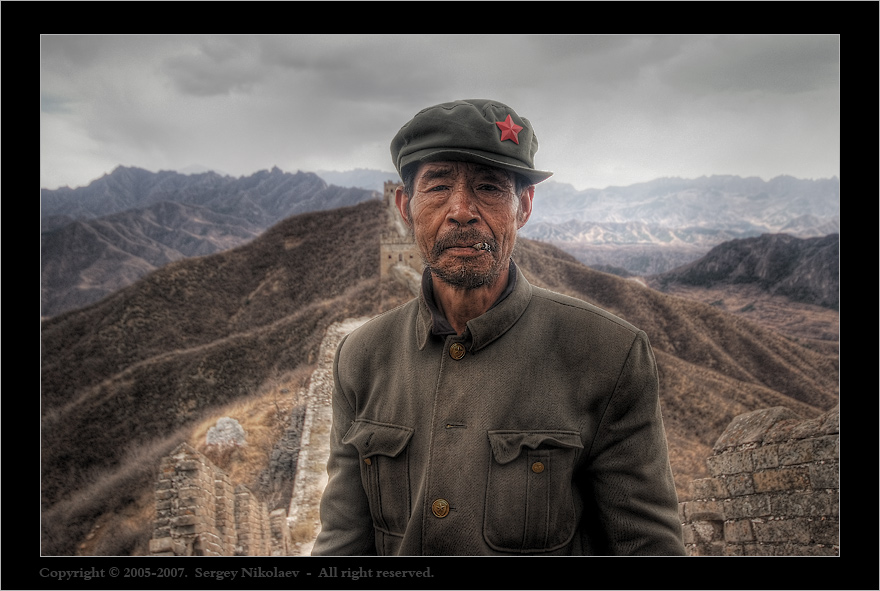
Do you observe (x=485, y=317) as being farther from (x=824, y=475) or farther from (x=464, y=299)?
(x=824, y=475)

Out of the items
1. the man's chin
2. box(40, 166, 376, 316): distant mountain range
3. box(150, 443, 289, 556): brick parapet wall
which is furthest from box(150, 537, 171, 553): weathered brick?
box(40, 166, 376, 316): distant mountain range

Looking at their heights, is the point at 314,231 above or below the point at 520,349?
above

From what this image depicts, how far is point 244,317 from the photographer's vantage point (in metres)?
53.8

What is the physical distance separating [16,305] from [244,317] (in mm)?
54208

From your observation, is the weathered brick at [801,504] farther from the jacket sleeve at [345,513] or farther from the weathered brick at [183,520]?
the weathered brick at [183,520]

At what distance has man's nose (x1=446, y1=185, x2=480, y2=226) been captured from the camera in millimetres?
1686

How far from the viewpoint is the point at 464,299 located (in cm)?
186

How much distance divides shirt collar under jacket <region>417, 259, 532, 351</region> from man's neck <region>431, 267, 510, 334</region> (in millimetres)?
24

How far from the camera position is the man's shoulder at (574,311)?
1.78 meters

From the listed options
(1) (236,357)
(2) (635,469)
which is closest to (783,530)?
(2) (635,469)

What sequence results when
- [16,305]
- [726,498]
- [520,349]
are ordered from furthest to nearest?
[726,498] → [16,305] → [520,349]

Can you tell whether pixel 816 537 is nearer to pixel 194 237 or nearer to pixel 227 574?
pixel 227 574

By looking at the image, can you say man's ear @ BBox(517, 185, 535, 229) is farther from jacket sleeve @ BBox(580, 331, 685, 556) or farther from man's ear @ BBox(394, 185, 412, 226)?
jacket sleeve @ BBox(580, 331, 685, 556)
